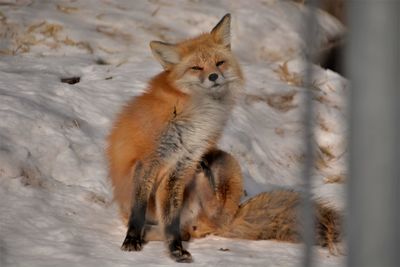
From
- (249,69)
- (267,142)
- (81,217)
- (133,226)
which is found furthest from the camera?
(249,69)

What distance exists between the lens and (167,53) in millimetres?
4379

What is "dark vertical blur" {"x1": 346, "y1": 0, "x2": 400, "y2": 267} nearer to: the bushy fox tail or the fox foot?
the fox foot

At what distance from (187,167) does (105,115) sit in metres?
1.55

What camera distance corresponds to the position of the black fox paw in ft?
13.0

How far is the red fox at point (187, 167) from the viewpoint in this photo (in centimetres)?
409

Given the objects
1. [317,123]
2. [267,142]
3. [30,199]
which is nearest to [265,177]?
[267,142]

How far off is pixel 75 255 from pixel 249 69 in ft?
10.7

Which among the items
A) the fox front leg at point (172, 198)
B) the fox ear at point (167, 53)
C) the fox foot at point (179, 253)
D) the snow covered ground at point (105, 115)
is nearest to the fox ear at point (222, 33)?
the fox ear at point (167, 53)

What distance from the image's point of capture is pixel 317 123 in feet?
20.2

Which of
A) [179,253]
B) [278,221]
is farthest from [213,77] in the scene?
[179,253]

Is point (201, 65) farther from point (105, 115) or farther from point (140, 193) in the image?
point (105, 115)

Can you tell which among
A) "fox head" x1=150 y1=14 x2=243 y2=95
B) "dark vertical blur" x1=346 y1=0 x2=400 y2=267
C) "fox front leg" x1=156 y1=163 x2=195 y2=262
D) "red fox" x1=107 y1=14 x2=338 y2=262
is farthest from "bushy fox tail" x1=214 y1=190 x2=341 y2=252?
"dark vertical blur" x1=346 y1=0 x2=400 y2=267

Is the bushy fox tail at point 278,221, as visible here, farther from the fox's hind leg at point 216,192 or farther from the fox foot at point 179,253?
the fox foot at point 179,253

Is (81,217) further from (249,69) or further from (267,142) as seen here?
(249,69)
